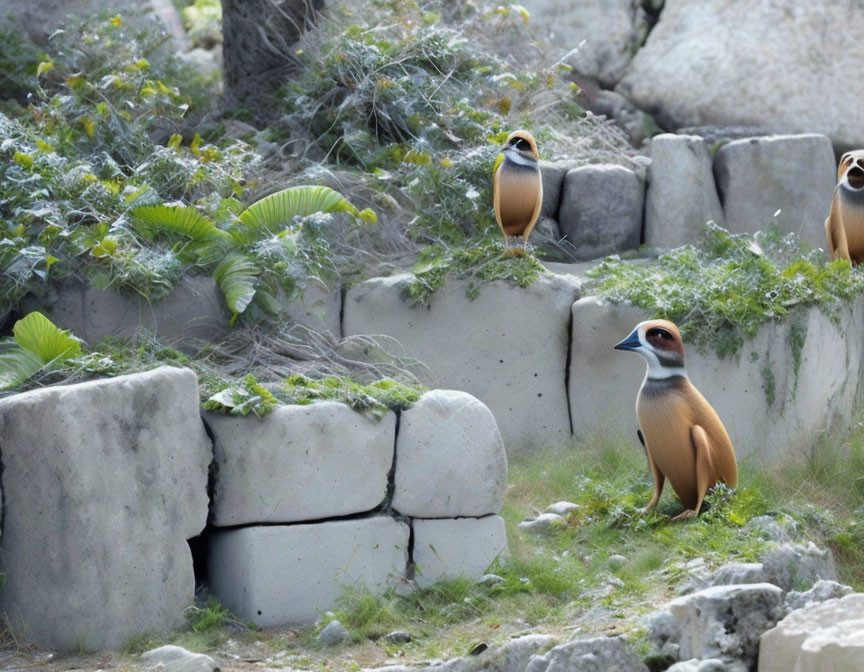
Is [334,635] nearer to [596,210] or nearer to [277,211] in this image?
[277,211]

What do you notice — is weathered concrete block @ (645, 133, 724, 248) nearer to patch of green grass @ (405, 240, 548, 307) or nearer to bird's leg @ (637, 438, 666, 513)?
patch of green grass @ (405, 240, 548, 307)

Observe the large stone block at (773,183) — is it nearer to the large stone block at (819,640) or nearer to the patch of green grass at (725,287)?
the patch of green grass at (725,287)

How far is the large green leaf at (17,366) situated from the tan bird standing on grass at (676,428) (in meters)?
2.80

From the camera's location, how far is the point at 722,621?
5.07 meters

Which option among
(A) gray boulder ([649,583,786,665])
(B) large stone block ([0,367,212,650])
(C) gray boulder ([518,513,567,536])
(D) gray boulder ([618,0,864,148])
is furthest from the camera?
(D) gray boulder ([618,0,864,148])

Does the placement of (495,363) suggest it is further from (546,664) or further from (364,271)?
(546,664)

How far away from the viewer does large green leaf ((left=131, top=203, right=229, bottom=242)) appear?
7266mm

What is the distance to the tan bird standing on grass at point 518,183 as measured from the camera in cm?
785

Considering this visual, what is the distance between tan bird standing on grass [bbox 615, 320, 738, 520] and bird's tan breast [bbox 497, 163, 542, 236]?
178 centimetres

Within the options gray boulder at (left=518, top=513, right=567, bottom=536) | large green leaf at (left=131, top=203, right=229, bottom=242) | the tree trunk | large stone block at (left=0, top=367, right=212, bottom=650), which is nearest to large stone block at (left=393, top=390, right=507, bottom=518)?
gray boulder at (left=518, top=513, right=567, bottom=536)

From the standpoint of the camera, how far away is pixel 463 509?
20.2 feet

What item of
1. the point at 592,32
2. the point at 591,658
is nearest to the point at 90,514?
the point at 591,658

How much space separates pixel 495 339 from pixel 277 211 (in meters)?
1.49

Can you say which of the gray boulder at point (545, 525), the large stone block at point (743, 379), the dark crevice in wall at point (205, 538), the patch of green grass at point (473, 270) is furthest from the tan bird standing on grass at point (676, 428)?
the dark crevice in wall at point (205, 538)
